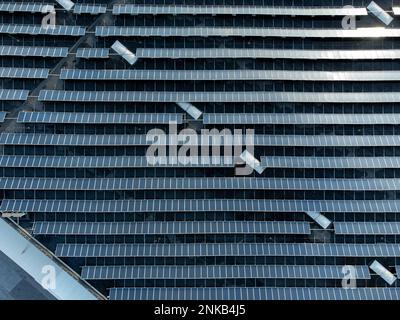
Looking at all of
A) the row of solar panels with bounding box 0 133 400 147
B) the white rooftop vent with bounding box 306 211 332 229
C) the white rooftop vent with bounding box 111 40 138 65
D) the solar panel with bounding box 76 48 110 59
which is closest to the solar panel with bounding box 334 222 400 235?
the white rooftop vent with bounding box 306 211 332 229

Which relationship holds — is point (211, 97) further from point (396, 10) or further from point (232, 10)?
point (396, 10)

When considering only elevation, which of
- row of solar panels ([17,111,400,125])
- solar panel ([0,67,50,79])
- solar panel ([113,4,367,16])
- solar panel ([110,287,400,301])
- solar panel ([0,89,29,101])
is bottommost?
solar panel ([110,287,400,301])

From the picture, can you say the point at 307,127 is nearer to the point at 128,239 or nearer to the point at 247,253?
the point at 247,253

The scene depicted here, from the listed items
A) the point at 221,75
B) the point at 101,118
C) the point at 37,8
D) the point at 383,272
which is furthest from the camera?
the point at 37,8

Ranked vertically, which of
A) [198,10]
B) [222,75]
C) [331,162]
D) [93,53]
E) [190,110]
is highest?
[198,10]

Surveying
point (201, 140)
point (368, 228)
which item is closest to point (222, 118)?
point (201, 140)

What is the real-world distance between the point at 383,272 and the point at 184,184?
76.8 feet

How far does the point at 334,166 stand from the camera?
182ft

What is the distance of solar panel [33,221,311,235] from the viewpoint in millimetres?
54812

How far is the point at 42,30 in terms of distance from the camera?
5766 cm

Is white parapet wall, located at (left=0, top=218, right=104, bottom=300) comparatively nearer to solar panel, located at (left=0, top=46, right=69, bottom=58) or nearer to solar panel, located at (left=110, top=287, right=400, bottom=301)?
solar panel, located at (left=110, top=287, right=400, bottom=301)

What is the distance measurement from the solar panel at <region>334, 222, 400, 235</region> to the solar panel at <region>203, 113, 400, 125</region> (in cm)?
1101

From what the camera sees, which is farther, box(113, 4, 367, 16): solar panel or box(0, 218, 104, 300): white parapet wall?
box(113, 4, 367, 16): solar panel

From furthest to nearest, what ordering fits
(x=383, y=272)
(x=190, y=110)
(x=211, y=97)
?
(x=190, y=110) < (x=211, y=97) < (x=383, y=272)
